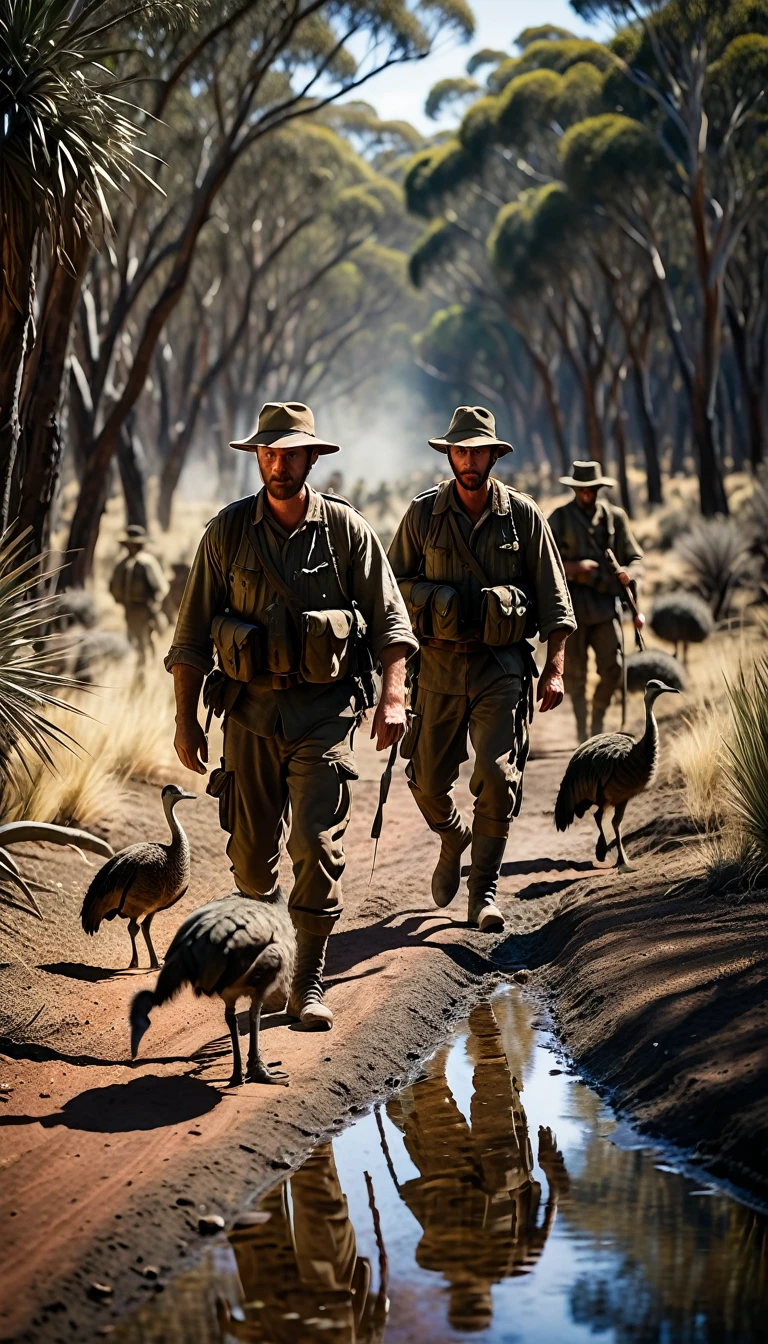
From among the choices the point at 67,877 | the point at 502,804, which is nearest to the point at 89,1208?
the point at 502,804

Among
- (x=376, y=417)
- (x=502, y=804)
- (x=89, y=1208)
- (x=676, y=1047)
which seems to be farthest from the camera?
(x=376, y=417)

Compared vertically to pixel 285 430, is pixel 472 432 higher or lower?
higher

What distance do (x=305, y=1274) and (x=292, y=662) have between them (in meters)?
2.65

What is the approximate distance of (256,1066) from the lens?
5863 millimetres

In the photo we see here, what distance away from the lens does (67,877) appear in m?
9.13

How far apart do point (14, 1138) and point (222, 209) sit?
35008 mm

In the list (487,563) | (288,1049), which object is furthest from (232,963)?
(487,563)

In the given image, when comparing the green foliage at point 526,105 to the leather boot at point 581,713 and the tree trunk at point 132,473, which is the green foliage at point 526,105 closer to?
the tree trunk at point 132,473

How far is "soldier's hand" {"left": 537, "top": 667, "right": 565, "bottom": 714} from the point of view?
25.2 ft

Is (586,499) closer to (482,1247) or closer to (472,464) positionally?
(472,464)

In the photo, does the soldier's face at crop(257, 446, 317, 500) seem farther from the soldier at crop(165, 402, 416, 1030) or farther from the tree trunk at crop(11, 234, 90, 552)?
the tree trunk at crop(11, 234, 90, 552)

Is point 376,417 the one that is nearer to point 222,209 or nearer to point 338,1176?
point 222,209

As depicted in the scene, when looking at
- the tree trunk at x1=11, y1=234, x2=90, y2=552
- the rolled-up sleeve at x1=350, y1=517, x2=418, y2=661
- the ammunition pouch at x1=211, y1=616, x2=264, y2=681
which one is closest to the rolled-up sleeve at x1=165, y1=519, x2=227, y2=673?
the ammunition pouch at x1=211, y1=616, x2=264, y2=681

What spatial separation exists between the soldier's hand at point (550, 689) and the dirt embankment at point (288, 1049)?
1056 mm
